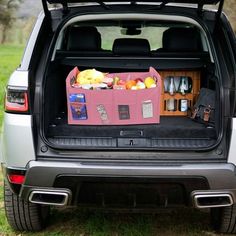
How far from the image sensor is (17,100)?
3.48 meters

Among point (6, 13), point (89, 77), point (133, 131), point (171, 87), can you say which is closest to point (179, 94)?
point (171, 87)

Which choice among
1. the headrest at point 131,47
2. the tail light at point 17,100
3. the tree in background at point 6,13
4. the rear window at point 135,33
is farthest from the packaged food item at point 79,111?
the tree in background at point 6,13

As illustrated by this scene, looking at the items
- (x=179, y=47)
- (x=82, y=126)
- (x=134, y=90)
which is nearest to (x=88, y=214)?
(x=82, y=126)

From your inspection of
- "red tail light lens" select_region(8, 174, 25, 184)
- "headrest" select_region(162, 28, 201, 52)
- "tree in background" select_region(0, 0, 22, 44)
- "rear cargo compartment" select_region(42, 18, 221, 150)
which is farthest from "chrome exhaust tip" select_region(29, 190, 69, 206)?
"tree in background" select_region(0, 0, 22, 44)

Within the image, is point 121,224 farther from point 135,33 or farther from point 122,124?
point 135,33

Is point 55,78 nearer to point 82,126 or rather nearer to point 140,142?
point 82,126

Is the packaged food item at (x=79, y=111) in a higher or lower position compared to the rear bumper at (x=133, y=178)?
higher

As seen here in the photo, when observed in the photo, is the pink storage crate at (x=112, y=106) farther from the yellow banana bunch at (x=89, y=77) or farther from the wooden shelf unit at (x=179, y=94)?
the wooden shelf unit at (x=179, y=94)

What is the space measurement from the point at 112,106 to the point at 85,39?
1.05 meters

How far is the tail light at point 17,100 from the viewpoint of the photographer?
136 inches

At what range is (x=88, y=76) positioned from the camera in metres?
4.18

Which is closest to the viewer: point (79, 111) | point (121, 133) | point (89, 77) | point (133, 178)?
point (133, 178)

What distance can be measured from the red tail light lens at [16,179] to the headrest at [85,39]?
58.5 inches

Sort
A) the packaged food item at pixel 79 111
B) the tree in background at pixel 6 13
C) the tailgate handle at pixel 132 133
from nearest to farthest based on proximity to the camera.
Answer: the tailgate handle at pixel 132 133
the packaged food item at pixel 79 111
the tree in background at pixel 6 13
